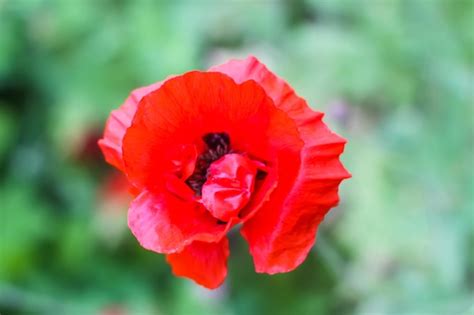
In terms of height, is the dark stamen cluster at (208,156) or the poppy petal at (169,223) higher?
the dark stamen cluster at (208,156)

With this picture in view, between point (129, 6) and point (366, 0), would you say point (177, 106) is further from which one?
point (129, 6)

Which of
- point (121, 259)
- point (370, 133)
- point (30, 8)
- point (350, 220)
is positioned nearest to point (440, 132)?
point (370, 133)

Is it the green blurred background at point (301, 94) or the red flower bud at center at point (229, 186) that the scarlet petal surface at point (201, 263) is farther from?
the green blurred background at point (301, 94)

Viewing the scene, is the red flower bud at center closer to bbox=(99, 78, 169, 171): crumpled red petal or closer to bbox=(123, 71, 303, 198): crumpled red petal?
bbox=(123, 71, 303, 198): crumpled red petal

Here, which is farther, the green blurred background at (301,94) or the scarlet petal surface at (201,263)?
the green blurred background at (301,94)

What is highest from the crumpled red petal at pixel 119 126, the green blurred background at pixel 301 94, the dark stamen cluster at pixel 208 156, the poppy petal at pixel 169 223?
the crumpled red petal at pixel 119 126

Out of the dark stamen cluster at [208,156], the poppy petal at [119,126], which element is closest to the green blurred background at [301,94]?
the dark stamen cluster at [208,156]
